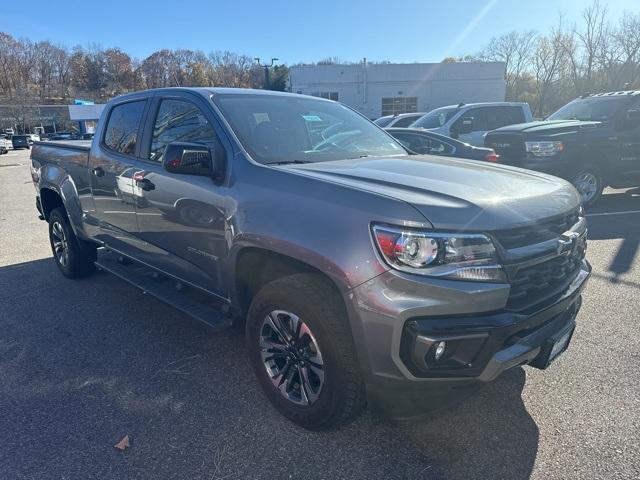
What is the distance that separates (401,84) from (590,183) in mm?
34626

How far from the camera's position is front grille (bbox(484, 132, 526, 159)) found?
8.38 m

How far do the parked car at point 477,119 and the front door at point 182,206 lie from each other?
28.8 ft

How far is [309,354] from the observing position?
8.27 feet

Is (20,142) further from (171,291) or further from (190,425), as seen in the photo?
(190,425)

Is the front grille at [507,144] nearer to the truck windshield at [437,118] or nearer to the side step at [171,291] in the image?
the truck windshield at [437,118]

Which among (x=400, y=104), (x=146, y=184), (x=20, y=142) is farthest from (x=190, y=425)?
(x=20, y=142)

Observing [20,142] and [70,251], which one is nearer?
[70,251]

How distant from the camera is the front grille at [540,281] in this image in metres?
2.20

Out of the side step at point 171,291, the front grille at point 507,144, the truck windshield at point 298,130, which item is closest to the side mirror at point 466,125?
the front grille at point 507,144

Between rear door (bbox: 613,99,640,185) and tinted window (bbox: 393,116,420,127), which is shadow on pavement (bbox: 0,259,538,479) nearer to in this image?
rear door (bbox: 613,99,640,185)

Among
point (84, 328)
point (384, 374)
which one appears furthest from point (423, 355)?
point (84, 328)

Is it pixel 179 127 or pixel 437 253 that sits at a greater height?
pixel 179 127

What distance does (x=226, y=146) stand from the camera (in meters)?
2.96

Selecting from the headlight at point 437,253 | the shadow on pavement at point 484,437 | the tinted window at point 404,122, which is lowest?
the shadow on pavement at point 484,437
